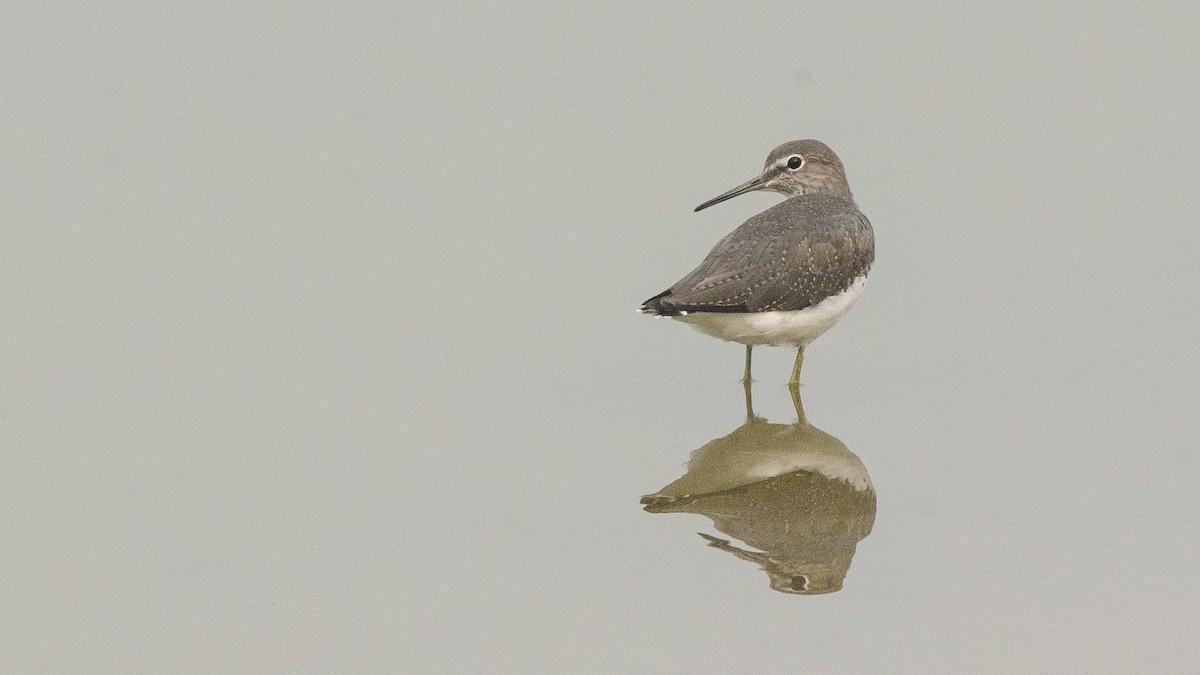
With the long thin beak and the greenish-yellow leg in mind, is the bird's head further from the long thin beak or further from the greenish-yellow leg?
the greenish-yellow leg

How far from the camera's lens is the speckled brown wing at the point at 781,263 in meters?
13.1

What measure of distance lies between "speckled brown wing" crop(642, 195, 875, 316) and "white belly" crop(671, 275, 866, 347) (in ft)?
0.28

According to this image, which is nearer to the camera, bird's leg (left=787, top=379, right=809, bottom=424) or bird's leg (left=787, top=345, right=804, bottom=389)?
bird's leg (left=787, top=379, right=809, bottom=424)

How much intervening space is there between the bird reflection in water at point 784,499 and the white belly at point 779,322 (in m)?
0.96

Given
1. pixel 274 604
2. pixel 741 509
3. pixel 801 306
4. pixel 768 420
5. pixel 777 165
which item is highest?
pixel 777 165

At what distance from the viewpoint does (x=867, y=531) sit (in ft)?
34.3

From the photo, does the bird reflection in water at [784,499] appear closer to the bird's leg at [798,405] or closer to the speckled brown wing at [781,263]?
the bird's leg at [798,405]

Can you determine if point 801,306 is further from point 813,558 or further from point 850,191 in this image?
point 813,558

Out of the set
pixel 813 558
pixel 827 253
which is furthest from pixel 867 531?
pixel 827 253

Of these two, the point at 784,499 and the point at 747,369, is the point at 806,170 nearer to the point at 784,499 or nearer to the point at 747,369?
the point at 747,369

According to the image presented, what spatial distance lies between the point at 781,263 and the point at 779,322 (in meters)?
0.60

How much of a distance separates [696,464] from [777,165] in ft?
16.2

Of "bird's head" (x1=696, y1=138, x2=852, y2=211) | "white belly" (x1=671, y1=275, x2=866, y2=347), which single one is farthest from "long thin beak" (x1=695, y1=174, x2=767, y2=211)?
"white belly" (x1=671, y1=275, x2=866, y2=347)

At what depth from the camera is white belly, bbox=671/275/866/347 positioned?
13250mm
